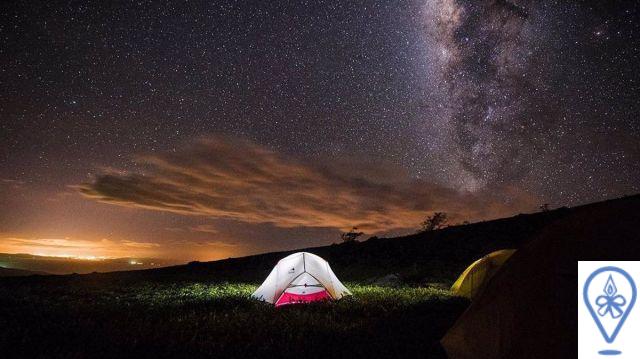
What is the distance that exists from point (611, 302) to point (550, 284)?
0.66 meters

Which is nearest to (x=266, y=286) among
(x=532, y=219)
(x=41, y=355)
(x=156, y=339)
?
(x=156, y=339)

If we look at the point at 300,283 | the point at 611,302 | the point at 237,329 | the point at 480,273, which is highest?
the point at 611,302

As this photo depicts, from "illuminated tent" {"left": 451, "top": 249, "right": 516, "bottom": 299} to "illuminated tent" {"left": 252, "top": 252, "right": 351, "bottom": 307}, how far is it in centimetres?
601

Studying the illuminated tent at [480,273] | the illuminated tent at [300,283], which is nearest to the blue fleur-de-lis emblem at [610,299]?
the illuminated tent at [300,283]

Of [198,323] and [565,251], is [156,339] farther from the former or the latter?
[565,251]

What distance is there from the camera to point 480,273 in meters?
15.0

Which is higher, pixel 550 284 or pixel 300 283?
pixel 550 284

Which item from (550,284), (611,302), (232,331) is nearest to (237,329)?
(232,331)

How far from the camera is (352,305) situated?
11789mm

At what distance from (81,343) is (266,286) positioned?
731 centimetres

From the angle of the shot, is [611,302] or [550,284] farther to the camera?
[550,284]

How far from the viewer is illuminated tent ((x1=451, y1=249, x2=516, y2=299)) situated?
47.1 ft

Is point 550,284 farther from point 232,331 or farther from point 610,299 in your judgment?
point 232,331

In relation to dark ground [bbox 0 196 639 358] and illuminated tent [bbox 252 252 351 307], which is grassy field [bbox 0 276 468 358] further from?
illuminated tent [bbox 252 252 351 307]
